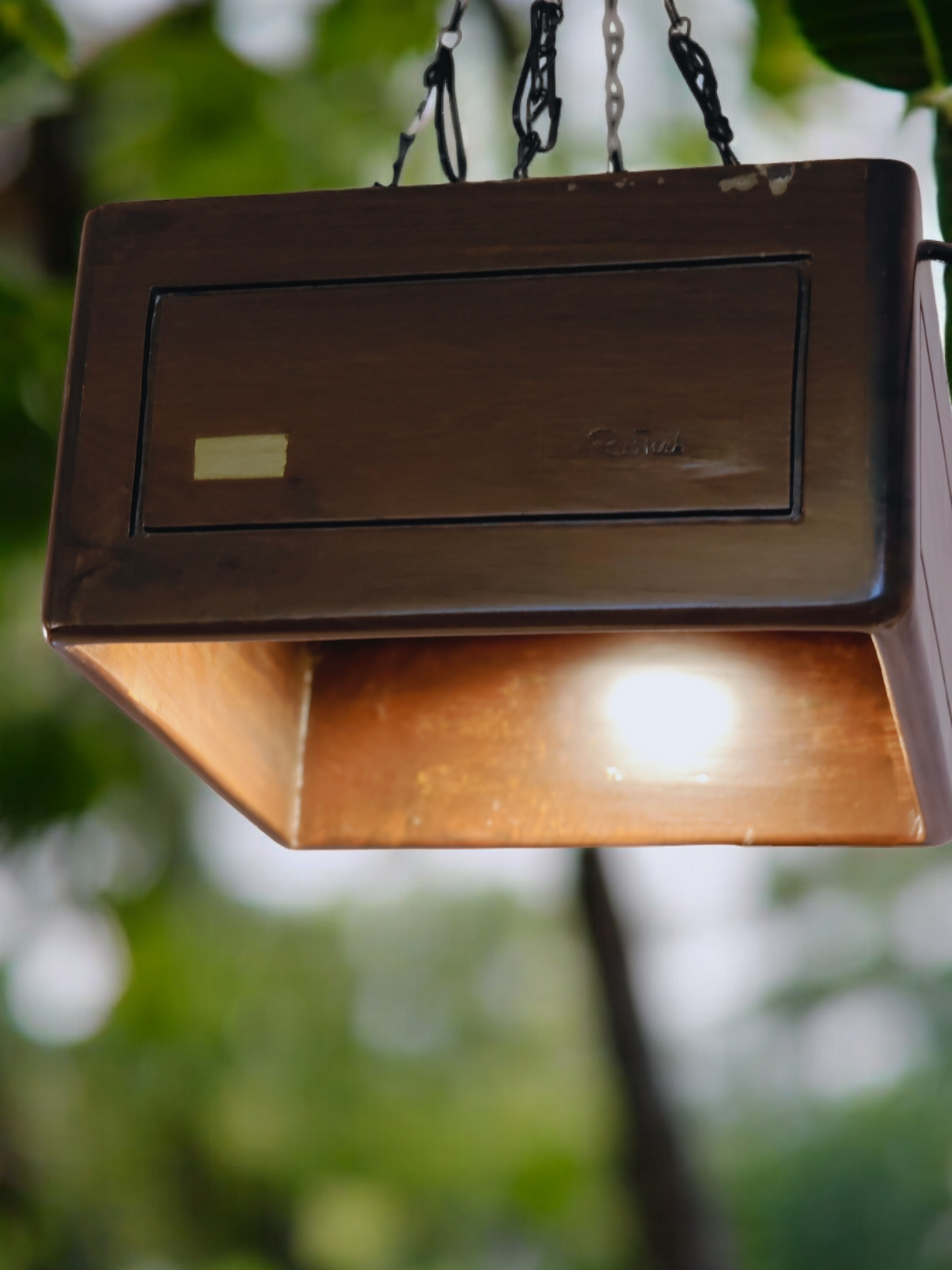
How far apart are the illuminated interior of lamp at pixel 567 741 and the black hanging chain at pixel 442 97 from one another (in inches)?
9.4

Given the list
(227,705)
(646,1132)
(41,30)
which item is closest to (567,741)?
(227,705)

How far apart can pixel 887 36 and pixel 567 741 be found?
1.27 feet

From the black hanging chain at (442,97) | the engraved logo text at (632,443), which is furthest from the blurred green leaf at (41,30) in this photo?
the engraved logo text at (632,443)

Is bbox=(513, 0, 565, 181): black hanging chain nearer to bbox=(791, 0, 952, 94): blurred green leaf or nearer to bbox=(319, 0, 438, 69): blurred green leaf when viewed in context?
bbox=(791, 0, 952, 94): blurred green leaf

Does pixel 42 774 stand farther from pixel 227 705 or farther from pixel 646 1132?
pixel 227 705

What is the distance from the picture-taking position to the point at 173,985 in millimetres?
2389

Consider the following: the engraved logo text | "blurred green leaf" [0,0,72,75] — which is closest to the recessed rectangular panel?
the engraved logo text

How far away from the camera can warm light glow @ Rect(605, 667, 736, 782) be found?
0.72m

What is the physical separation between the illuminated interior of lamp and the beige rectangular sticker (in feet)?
0.55

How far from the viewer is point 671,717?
0.73 m

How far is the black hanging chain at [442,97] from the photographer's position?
607mm

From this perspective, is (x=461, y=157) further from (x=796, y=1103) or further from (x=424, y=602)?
(x=796, y=1103)

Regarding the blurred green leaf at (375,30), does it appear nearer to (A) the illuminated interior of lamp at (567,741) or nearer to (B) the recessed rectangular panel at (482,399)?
(A) the illuminated interior of lamp at (567,741)

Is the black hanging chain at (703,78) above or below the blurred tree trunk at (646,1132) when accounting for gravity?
above
